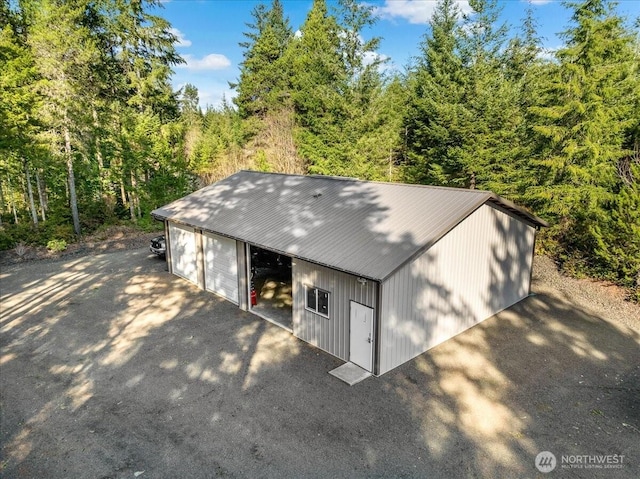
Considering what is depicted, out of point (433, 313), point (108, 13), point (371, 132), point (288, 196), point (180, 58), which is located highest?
point (108, 13)

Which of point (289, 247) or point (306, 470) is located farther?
point (289, 247)

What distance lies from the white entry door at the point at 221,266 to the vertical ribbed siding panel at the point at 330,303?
3.27 m

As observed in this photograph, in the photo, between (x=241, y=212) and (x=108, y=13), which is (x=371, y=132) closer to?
(x=241, y=212)

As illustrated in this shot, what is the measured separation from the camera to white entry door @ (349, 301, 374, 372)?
358 inches

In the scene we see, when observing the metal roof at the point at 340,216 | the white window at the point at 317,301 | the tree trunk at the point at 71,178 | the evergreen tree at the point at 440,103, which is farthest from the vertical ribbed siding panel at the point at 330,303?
the tree trunk at the point at 71,178

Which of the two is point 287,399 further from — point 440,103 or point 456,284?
point 440,103

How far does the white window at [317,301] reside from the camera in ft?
33.2

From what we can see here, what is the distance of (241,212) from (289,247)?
4.19 m

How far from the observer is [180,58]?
87.1ft

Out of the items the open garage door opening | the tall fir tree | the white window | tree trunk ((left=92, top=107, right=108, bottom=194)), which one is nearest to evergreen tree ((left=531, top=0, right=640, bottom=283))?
the white window

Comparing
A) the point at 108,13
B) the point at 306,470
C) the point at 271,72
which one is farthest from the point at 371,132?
the point at 306,470

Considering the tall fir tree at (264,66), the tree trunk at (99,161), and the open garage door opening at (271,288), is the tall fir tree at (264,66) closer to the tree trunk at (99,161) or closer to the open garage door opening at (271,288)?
the tree trunk at (99,161)

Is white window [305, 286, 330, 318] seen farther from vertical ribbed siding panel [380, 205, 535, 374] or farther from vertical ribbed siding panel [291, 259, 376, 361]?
vertical ribbed siding panel [380, 205, 535, 374]

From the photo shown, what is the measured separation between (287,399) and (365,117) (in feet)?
70.7
